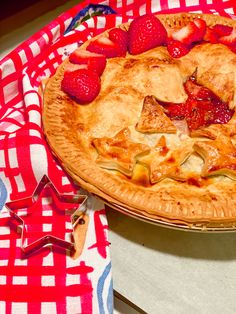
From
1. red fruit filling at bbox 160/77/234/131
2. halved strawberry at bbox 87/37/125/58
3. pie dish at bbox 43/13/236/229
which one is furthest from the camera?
halved strawberry at bbox 87/37/125/58

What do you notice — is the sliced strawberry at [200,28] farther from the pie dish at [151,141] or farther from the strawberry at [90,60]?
the strawberry at [90,60]

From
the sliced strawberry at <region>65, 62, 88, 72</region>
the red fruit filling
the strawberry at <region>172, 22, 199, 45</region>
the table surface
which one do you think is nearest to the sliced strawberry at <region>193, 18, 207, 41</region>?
the strawberry at <region>172, 22, 199, 45</region>

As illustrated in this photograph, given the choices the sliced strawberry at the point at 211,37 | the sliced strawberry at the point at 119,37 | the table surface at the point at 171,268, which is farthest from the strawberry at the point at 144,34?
the table surface at the point at 171,268

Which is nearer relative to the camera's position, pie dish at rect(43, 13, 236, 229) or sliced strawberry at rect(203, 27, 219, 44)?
pie dish at rect(43, 13, 236, 229)

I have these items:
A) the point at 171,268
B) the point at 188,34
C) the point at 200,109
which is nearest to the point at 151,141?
the point at 200,109

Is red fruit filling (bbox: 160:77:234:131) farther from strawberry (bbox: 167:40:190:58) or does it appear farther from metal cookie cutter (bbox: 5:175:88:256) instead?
metal cookie cutter (bbox: 5:175:88:256)

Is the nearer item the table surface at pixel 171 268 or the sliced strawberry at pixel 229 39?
the table surface at pixel 171 268

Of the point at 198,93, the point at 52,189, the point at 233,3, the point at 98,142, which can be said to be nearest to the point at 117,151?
the point at 98,142
